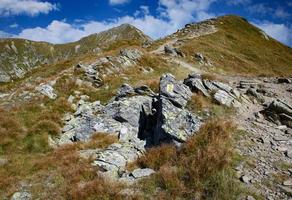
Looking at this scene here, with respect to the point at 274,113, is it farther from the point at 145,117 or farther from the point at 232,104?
the point at 145,117

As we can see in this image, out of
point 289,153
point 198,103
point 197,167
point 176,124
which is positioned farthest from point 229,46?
point 197,167

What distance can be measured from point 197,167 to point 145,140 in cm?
640

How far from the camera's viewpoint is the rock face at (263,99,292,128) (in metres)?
17.4

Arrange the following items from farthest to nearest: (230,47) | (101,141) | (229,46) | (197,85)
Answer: (229,46) → (230,47) → (197,85) → (101,141)

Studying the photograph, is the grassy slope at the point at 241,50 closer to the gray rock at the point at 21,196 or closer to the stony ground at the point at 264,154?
the stony ground at the point at 264,154

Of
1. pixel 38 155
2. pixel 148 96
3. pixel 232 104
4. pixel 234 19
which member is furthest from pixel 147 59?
pixel 234 19

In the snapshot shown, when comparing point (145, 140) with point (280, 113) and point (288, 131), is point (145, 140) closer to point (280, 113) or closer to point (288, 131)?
point (288, 131)

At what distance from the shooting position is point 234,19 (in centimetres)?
8594

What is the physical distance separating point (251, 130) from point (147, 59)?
24405 millimetres

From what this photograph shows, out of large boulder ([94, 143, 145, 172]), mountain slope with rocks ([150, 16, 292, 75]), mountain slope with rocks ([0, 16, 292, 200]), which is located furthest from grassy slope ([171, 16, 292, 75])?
large boulder ([94, 143, 145, 172])

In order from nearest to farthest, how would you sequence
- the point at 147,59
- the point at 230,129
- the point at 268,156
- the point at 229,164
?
1. the point at 229,164
2. the point at 268,156
3. the point at 230,129
4. the point at 147,59

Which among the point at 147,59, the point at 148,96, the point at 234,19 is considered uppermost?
the point at 234,19

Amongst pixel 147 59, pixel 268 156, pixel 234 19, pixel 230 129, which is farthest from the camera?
pixel 234 19

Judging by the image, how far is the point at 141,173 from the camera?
13312 millimetres
